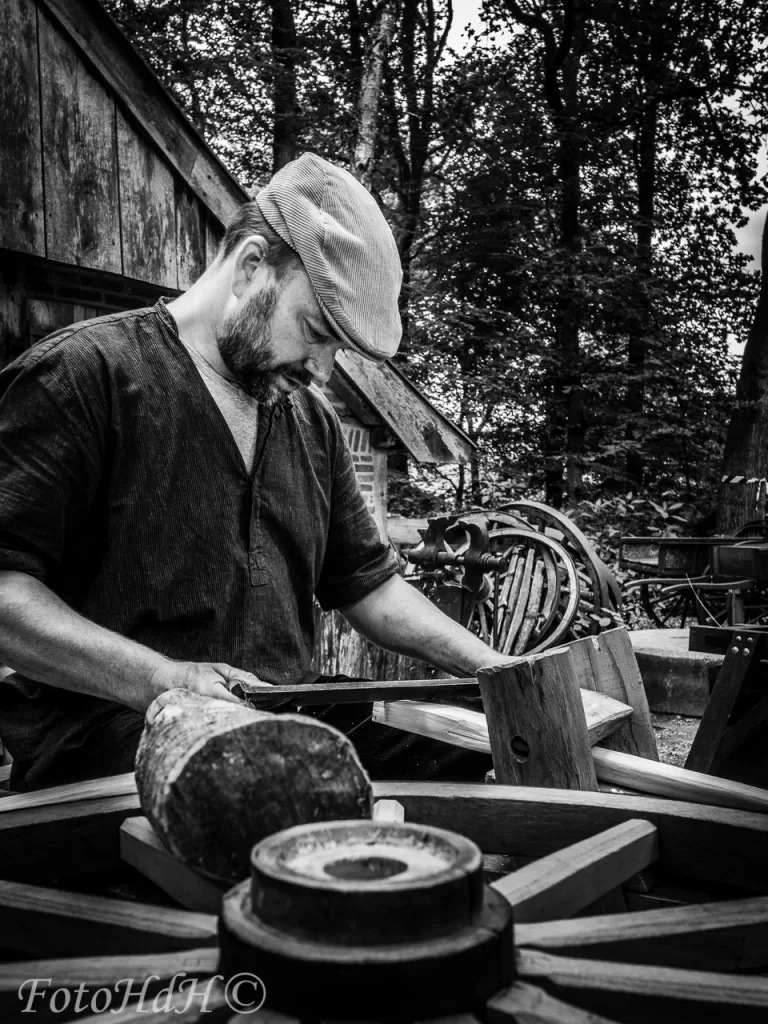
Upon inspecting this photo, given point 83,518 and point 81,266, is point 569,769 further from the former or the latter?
point 81,266

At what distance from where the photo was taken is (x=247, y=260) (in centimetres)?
206

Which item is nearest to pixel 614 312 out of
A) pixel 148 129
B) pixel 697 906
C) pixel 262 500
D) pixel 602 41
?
pixel 602 41

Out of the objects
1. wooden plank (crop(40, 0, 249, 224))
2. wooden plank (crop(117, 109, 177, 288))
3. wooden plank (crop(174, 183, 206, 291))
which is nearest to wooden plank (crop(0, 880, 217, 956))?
wooden plank (crop(40, 0, 249, 224))

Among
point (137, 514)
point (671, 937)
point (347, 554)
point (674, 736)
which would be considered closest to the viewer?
point (671, 937)

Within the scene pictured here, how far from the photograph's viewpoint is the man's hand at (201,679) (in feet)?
5.20

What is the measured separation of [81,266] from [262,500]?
2669 mm

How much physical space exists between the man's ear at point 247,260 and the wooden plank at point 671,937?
147cm

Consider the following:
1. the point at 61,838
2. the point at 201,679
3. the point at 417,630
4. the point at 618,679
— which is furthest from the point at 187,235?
the point at 61,838

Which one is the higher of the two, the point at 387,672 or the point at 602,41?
the point at 602,41

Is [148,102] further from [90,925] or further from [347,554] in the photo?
[90,925]

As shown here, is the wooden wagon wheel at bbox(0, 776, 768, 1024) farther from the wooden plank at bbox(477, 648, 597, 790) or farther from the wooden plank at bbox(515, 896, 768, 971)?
the wooden plank at bbox(477, 648, 597, 790)

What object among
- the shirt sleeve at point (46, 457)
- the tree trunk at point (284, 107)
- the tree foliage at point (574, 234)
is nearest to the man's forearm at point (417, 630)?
the shirt sleeve at point (46, 457)

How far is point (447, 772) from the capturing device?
2041 mm

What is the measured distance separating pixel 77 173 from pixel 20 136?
27cm
